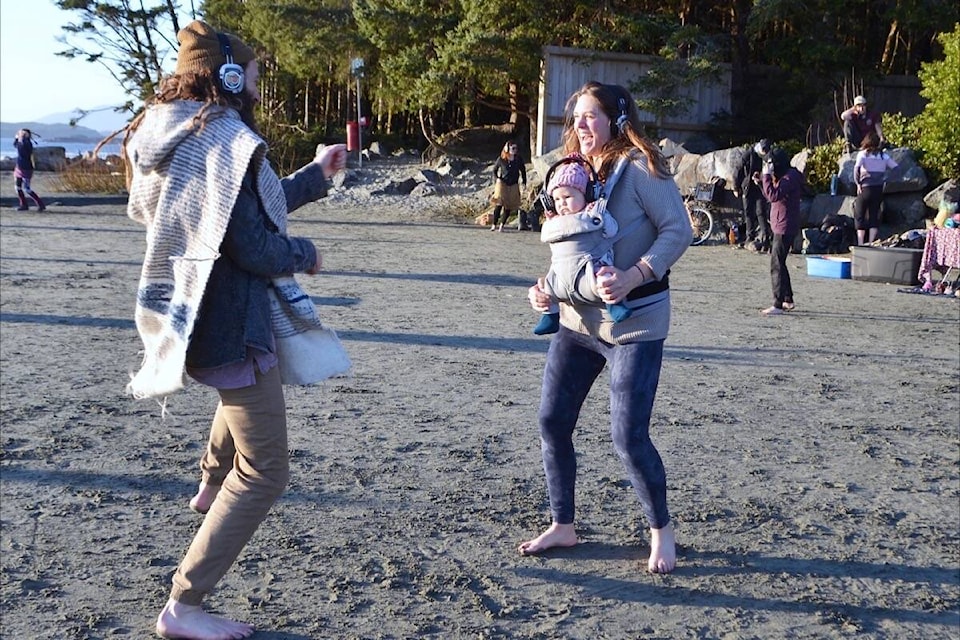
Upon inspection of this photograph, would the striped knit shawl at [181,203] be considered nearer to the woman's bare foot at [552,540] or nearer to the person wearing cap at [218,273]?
the person wearing cap at [218,273]

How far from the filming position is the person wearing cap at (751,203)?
642 inches

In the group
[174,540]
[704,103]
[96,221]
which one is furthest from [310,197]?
[704,103]

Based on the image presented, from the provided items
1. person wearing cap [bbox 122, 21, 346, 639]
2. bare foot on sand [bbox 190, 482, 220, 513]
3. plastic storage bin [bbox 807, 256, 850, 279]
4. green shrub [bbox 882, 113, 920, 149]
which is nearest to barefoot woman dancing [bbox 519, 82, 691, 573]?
person wearing cap [bbox 122, 21, 346, 639]

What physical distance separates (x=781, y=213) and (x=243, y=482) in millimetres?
8214

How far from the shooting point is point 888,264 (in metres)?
13.3

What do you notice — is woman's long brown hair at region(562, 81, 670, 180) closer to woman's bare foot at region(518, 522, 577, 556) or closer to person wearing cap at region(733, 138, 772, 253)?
woman's bare foot at region(518, 522, 577, 556)

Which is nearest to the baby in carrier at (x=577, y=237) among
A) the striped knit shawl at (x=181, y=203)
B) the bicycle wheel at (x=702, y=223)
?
the striped knit shawl at (x=181, y=203)

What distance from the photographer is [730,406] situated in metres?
6.61

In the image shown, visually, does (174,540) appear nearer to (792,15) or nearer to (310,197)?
(310,197)

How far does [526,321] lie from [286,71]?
2258 centimetres

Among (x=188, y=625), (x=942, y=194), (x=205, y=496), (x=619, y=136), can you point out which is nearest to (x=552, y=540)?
(x=205, y=496)

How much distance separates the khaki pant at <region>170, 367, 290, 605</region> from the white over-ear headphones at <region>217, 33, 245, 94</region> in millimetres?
869

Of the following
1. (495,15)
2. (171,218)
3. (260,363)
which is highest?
(495,15)

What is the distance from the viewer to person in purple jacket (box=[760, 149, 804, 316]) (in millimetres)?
10391
